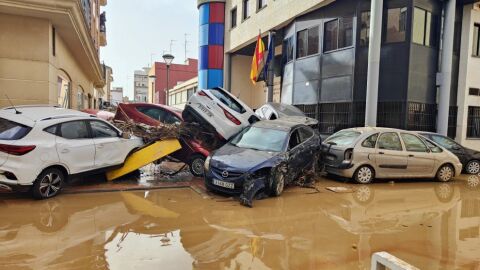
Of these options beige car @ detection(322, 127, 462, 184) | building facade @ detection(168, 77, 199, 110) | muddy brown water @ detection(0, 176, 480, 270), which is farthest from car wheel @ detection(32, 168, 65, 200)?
building facade @ detection(168, 77, 199, 110)

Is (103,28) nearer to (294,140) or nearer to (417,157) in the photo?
(294,140)

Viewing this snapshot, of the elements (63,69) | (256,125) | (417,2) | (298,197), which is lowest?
(298,197)

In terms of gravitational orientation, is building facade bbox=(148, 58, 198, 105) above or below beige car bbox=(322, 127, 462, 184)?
above

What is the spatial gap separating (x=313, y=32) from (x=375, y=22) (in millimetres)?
3438

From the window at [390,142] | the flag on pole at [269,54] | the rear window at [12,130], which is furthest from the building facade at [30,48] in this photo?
the flag on pole at [269,54]

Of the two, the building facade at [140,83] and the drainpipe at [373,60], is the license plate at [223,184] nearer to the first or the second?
the drainpipe at [373,60]

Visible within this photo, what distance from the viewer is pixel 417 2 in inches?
520

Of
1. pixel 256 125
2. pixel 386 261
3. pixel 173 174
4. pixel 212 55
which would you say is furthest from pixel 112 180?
pixel 212 55

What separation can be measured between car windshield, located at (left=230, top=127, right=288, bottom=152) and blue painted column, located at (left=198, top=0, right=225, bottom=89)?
18385 mm

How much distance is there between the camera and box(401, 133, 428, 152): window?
966 cm

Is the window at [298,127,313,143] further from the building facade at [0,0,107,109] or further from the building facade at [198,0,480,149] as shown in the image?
the building facade at [0,0,107,109]

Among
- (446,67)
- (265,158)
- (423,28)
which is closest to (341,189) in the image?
(265,158)

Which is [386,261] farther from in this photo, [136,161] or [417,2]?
[417,2]

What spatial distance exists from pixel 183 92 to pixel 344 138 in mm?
34030
